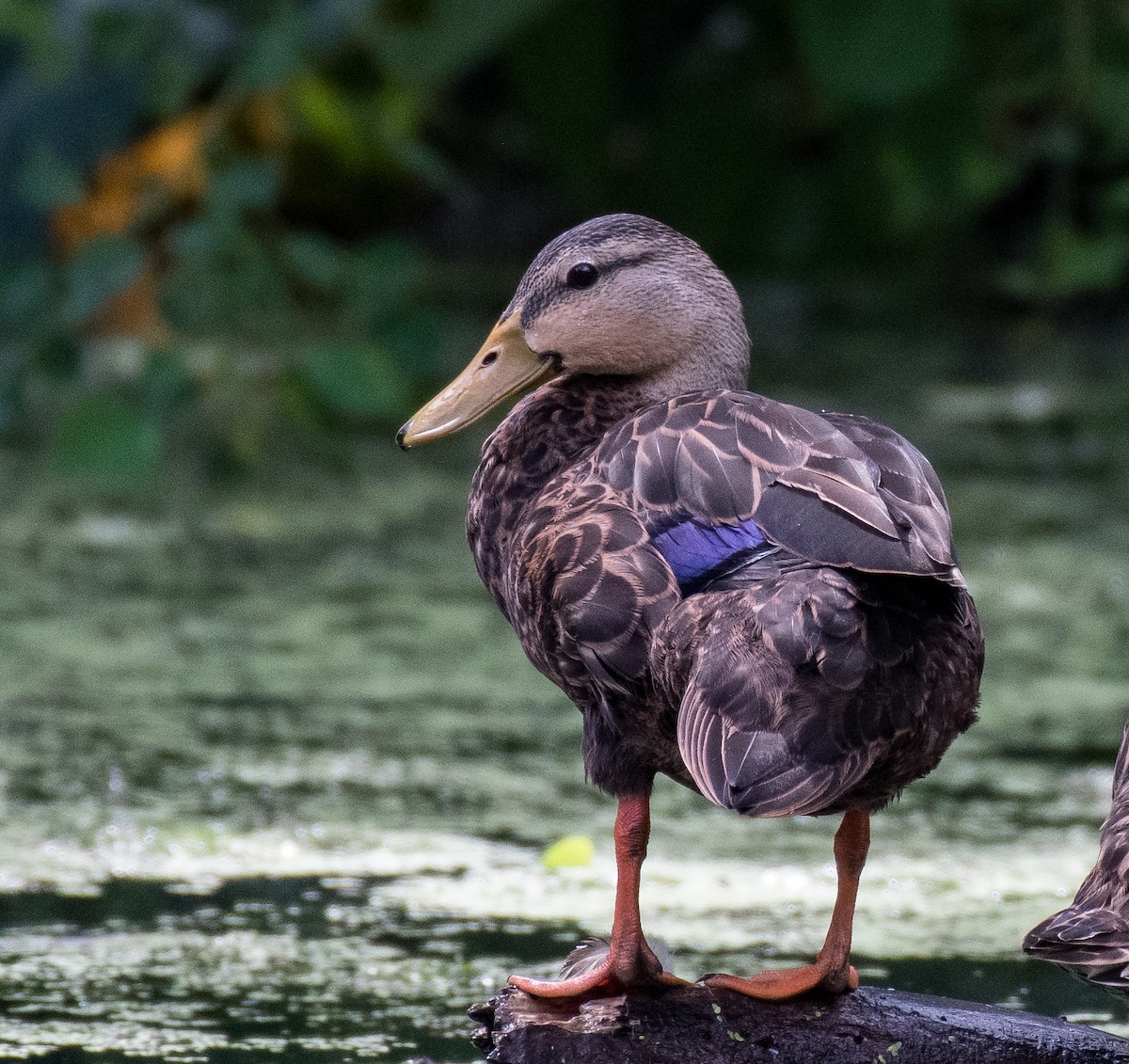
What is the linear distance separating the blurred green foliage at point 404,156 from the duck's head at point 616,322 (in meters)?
2.23

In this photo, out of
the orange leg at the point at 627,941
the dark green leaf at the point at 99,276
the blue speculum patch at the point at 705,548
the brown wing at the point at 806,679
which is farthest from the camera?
the dark green leaf at the point at 99,276

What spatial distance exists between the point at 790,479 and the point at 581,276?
1.65 ft

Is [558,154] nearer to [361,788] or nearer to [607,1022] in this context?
[361,788]

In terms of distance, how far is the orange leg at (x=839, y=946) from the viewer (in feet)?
7.36

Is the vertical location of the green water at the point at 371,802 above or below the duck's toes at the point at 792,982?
above

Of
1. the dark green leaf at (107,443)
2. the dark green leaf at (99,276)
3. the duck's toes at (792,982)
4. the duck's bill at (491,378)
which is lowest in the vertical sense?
the duck's toes at (792,982)

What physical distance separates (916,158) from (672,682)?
4055 mm

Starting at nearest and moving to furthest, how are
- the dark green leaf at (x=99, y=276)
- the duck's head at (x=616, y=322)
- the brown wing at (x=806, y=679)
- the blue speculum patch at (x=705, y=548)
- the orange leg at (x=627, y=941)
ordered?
the brown wing at (x=806, y=679), the blue speculum patch at (x=705, y=548), the orange leg at (x=627, y=941), the duck's head at (x=616, y=322), the dark green leaf at (x=99, y=276)

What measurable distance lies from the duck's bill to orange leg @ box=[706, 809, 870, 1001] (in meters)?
0.67

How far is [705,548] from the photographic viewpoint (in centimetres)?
214

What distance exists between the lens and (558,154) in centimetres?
621

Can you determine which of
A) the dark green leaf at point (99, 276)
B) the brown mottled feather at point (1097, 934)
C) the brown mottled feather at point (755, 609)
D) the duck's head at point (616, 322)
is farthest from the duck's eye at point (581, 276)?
the dark green leaf at point (99, 276)

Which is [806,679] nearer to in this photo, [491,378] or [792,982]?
[792,982]

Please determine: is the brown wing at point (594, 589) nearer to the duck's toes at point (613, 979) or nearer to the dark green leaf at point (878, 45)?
the duck's toes at point (613, 979)
